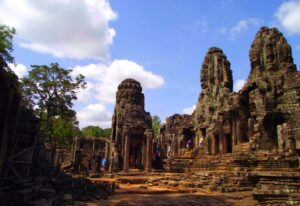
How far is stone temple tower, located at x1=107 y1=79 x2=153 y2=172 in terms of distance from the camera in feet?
83.0

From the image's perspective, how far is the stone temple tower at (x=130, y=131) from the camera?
25297 millimetres

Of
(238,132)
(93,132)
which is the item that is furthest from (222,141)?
(93,132)

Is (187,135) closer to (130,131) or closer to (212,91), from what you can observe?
(212,91)

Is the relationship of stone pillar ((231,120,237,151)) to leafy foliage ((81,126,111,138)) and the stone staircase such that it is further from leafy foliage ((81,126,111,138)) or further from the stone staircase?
leafy foliage ((81,126,111,138))

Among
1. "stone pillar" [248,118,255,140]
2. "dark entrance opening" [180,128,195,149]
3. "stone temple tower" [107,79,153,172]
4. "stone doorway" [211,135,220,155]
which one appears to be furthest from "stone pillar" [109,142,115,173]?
"stone pillar" [248,118,255,140]

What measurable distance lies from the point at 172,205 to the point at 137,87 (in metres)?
22.8

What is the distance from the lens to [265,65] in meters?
27.8

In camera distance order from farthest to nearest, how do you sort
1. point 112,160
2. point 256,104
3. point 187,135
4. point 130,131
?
point 187,135
point 112,160
point 130,131
point 256,104

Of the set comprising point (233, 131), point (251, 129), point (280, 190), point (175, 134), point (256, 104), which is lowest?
point (280, 190)

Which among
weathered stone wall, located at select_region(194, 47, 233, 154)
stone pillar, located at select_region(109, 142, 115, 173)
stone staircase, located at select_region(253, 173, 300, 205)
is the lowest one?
stone staircase, located at select_region(253, 173, 300, 205)

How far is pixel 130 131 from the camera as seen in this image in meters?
26.1

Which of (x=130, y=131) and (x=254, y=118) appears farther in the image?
(x=254, y=118)

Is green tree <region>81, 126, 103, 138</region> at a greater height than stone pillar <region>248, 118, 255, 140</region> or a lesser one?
greater

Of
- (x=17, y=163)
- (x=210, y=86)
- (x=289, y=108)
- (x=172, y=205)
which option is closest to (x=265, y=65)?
(x=289, y=108)
